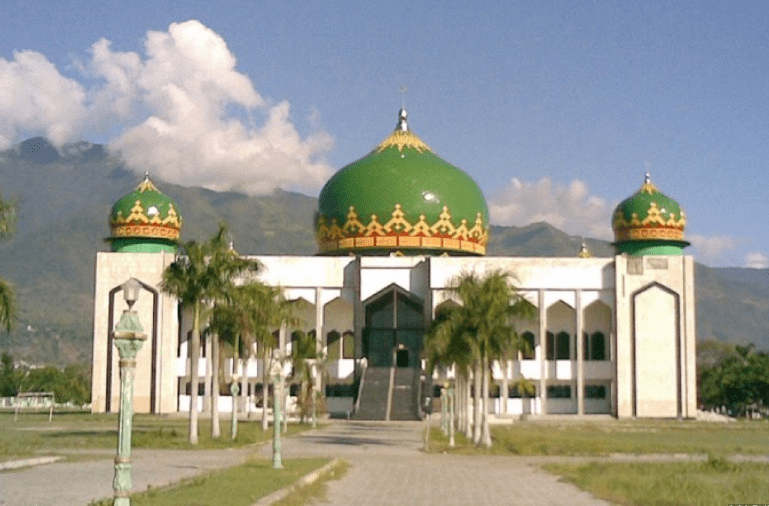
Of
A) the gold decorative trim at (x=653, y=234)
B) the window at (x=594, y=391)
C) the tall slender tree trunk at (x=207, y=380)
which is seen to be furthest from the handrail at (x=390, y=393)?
the gold decorative trim at (x=653, y=234)

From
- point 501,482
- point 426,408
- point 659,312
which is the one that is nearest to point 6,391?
point 426,408

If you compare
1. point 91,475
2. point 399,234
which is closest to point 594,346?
point 399,234

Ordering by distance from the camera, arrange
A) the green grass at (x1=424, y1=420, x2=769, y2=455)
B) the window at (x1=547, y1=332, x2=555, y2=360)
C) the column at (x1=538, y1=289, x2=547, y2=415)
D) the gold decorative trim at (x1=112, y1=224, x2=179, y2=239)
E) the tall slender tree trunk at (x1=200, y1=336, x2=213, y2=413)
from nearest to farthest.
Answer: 1. the green grass at (x1=424, y1=420, x2=769, y2=455)
2. the column at (x1=538, y1=289, x2=547, y2=415)
3. the tall slender tree trunk at (x1=200, y1=336, x2=213, y2=413)
4. the gold decorative trim at (x1=112, y1=224, x2=179, y2=239)
5. the window at (x1=547, y1=332, x2=555, y2=360)

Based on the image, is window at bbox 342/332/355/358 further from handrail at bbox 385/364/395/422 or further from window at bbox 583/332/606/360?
window at bbox 583/332/606/360

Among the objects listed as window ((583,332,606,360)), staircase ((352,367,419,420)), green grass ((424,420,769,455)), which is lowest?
green grass ((424,420,769,455))

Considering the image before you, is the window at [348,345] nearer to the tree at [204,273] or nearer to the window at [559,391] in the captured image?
the window at [559,391]

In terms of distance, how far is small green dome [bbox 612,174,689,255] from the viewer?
63000 millimetres

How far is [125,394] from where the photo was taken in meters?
13.3

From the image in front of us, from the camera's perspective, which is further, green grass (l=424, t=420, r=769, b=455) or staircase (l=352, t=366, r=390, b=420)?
staircase (l=352, t=366, r=390, b=420)

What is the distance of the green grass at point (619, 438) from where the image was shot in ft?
110

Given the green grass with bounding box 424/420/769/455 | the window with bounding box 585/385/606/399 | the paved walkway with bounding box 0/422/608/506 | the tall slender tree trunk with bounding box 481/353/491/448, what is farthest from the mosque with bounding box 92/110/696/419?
the paved walkway with bounding box 0/422/608/506

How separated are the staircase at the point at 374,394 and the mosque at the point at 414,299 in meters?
0.10

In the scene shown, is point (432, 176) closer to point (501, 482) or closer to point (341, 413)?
point (341, 413)

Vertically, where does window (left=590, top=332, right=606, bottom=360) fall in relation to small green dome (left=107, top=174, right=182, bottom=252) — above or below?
below
